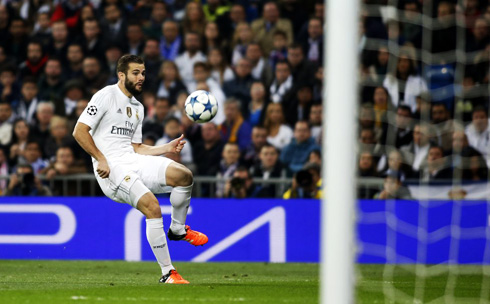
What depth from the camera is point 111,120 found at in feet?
28.1

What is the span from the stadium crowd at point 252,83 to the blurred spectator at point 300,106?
2 cm

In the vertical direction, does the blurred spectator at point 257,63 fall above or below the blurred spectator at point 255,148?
above

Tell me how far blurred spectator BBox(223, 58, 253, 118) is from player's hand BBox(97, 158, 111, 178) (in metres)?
5.72

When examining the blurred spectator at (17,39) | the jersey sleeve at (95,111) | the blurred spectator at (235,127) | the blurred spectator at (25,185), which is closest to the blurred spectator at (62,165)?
the blurred spectator at (25,185)

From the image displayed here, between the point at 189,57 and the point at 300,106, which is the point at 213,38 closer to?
the point at 189,57

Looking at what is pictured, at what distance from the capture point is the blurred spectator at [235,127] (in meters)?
13.2

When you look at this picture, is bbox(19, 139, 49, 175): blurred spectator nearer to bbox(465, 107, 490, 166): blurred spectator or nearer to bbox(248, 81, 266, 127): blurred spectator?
bbox(248, 81, 266, 127): blurred spectator

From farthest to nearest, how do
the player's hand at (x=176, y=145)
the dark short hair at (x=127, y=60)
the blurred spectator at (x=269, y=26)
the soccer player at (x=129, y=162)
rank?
the blurred spectator at (x=269, y=26) → the player's hand at (x=176, y=145) → the dark short hair at (x=127, y=60) → the soccer player at (x=129, y=162)

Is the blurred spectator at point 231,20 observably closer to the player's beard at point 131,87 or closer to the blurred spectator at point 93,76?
the blurred spectator at point 93,76

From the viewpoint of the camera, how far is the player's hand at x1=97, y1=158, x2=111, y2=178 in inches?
324

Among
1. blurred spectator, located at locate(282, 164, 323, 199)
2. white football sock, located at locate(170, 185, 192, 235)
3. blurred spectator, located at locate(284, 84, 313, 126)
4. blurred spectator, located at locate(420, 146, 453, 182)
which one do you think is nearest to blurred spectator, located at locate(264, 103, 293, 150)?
blurred spectator, located at locate(284, 84, 313, 126)

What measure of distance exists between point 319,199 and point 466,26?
136 inches

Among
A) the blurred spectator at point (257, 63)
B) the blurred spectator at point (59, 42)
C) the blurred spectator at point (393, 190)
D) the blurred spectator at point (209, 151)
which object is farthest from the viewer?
the blurred spectator at point (59, 42)

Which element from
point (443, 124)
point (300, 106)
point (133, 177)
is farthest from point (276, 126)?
point (133, 177)
